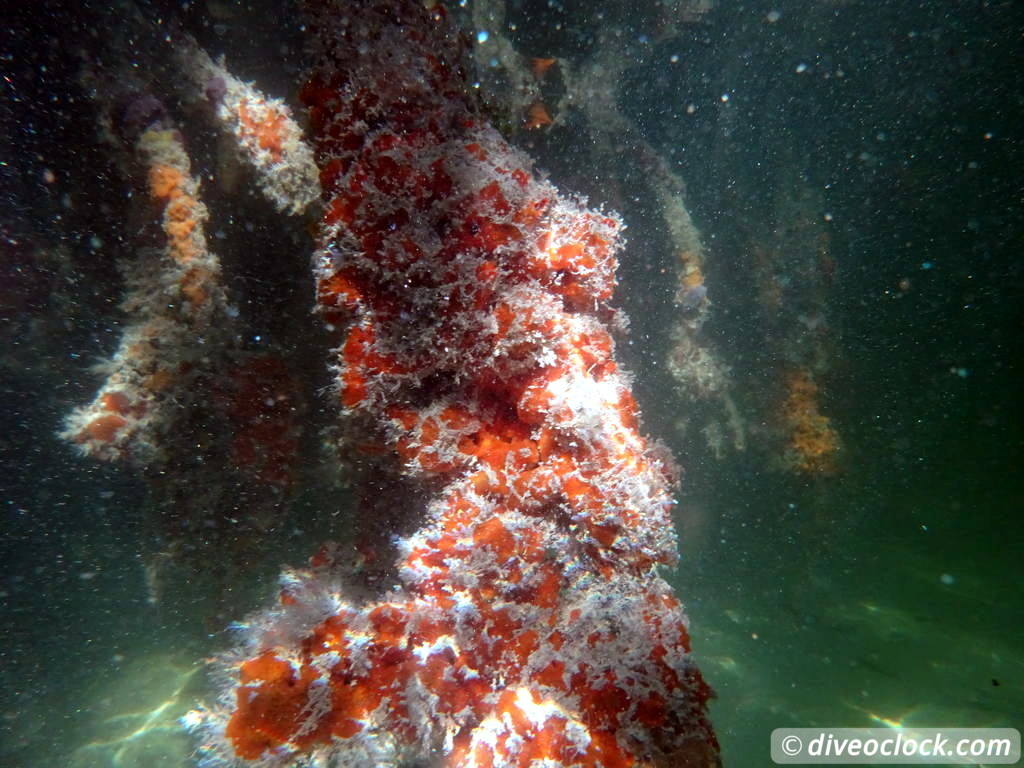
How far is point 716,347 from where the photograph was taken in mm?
6961

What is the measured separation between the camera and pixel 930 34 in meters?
9.29

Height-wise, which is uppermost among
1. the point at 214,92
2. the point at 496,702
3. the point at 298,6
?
the point at 298,6

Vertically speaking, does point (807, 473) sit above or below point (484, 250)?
above

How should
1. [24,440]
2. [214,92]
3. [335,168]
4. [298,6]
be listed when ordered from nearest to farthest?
[335,168]
[298,6]
[214,92]
[24,440]

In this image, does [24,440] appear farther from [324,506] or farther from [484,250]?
[484,250]

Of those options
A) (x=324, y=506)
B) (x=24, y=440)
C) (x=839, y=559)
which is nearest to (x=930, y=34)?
(x=839, y=559)

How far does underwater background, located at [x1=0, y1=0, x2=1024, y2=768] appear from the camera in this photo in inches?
127

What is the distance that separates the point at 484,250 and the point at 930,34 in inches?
486

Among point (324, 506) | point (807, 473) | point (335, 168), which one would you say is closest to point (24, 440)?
point (324, 506)

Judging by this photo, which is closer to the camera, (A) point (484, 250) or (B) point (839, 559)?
(A) point (484, 250)

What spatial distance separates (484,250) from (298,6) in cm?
183

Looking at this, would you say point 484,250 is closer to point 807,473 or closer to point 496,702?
point 496,702

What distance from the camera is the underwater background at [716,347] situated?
322 centimetres

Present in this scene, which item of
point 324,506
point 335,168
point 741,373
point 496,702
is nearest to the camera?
point 496,702
